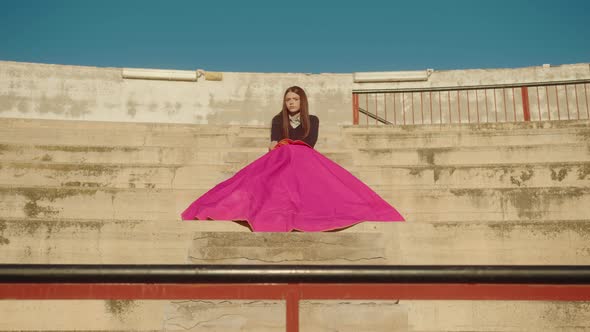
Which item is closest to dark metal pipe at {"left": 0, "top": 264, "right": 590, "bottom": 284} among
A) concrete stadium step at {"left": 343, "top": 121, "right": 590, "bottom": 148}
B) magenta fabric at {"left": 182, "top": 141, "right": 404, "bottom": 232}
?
magenta fabric at {"left": 182, "top": 141, "right": 404, "bottom": 232}

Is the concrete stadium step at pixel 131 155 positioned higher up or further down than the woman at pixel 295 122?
further down

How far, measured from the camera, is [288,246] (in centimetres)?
316

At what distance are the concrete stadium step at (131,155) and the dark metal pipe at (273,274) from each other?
4.77 meters

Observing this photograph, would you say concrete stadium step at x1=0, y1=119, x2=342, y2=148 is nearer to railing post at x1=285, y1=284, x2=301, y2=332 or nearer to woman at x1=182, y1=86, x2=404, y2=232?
woman at x1=182, y1=86, x2=404, y2=232

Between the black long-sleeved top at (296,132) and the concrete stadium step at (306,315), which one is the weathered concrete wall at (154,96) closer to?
the black long-sleeved top at (296,132)

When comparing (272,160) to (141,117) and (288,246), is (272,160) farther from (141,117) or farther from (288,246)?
(141,117)

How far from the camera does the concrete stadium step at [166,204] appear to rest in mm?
5484

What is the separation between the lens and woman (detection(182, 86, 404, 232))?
16.3ft

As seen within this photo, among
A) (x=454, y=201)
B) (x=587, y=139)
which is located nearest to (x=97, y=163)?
(x=454, y=201)

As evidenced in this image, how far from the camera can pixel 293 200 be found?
5.22m

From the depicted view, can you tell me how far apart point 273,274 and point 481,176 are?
4839mm

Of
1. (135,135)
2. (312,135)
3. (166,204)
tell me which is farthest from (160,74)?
(166,204)

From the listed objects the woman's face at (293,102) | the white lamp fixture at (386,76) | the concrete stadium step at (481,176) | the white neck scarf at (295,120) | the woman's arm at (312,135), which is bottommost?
the concrete stadium step at (481,176)

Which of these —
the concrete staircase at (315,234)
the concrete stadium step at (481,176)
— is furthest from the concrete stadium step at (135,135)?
the concrete stadium step at (481,176)
